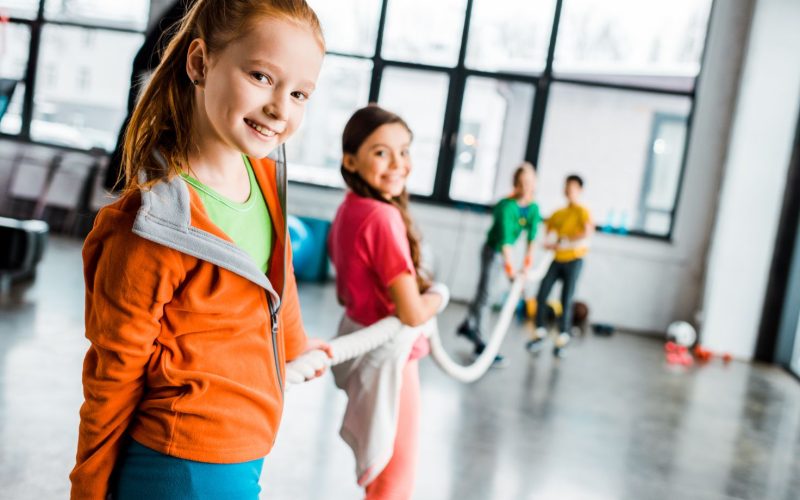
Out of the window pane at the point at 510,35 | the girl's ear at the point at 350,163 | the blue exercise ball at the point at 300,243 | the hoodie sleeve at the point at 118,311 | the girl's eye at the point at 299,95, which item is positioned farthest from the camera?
the window pane at the point at 510,35

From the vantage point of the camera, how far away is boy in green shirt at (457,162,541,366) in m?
4.97

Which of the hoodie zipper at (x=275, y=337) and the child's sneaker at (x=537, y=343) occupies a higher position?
the hoodie zipper at (x=275, y=337)

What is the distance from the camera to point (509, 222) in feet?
16.3

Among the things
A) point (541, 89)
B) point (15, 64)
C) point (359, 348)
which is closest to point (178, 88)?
point (359, 348)

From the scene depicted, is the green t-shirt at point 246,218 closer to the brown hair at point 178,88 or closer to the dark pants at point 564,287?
the brown hair at point 178,88

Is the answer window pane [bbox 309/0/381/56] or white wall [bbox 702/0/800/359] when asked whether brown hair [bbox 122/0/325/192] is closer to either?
white wall [bbox 702/0/800/359]

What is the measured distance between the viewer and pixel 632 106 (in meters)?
7.70

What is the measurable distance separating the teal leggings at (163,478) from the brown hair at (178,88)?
1.13ft

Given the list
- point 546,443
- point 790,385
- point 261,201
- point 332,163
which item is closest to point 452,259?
point 332,163

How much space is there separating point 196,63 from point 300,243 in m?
6.18

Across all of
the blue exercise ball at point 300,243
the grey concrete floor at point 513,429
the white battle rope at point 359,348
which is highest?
the white battle rope at point 359,348

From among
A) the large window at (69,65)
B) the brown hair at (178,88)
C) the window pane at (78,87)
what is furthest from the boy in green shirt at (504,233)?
the window pane at (78,87)

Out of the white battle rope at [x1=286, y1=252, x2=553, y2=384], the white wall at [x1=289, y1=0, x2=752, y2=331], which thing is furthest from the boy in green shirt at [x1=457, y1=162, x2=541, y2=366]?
the white wall at [x1=289, y1=0, x2=752, y2=331]

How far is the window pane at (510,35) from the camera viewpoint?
7.87 metres
